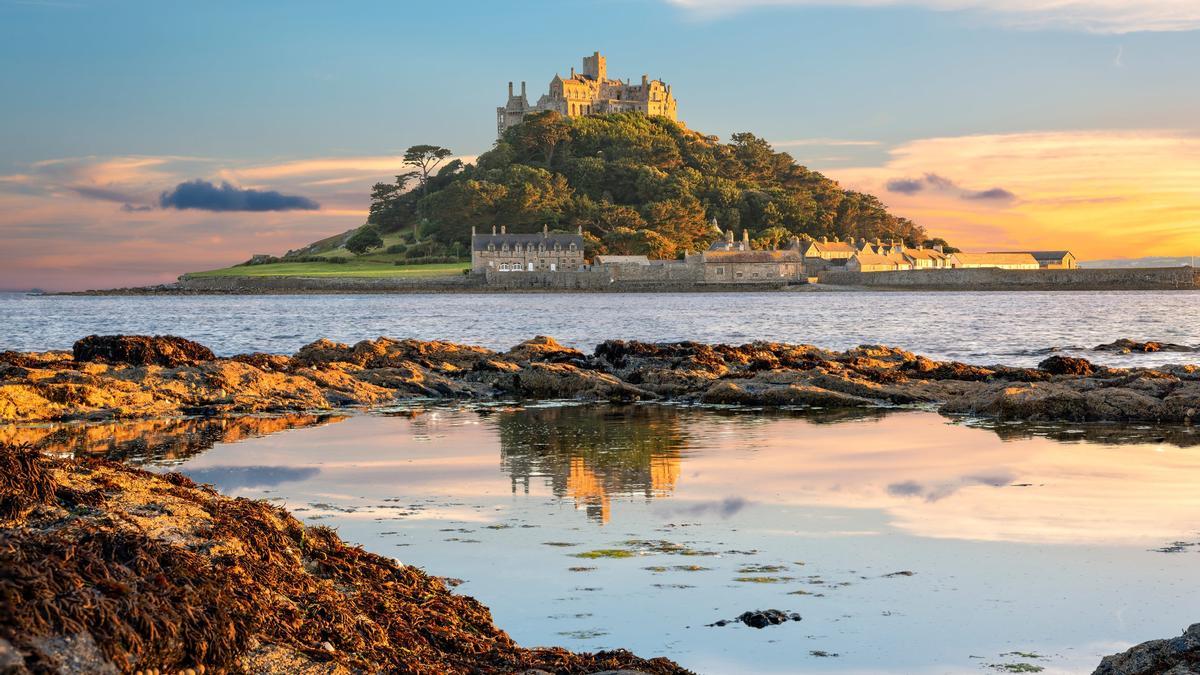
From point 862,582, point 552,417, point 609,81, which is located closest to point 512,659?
point 862,582

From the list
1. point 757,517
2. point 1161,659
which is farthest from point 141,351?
point 1161,659

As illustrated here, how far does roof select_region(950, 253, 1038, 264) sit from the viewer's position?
164375 mm

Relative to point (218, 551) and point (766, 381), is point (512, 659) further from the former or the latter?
point (766, 381)

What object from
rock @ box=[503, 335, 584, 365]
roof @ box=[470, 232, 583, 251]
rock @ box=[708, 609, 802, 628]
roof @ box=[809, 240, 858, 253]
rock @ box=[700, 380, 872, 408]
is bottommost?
rock @ box=[700, 380, 872, 408]

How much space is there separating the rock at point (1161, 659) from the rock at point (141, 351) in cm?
1679

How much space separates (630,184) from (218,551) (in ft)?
542

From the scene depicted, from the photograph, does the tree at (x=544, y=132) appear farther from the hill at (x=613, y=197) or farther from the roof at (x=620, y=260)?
the roof at (x=620, y=260)

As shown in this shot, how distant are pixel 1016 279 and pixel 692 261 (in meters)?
40.0

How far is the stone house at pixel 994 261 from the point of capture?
163375 millimetres

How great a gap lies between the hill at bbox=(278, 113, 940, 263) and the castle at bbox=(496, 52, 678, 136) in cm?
814

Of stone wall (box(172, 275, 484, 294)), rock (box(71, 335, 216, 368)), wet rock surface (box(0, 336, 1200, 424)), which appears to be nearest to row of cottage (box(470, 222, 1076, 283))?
stone wall (box(172, 275, 484, 294))

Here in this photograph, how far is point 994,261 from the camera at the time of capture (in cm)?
16638

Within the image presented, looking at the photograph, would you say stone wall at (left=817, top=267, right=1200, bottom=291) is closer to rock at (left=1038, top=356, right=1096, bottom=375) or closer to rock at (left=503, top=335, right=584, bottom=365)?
rock at (left=503, top=335, right=584, bottom=365)

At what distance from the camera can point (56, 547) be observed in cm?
404
